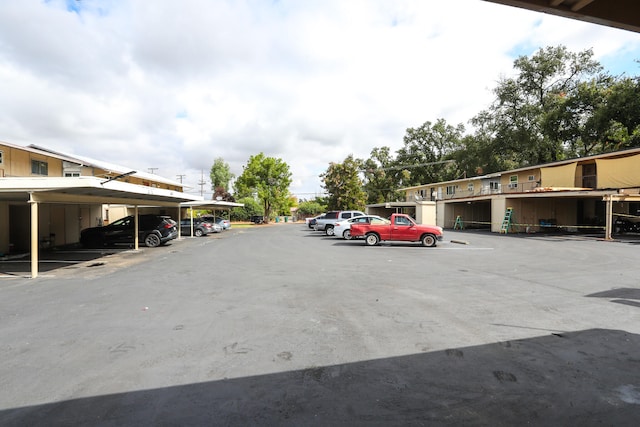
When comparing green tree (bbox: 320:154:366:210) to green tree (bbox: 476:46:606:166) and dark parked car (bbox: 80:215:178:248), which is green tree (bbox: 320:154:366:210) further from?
dark parked car (bbox: 80:215:178:248)

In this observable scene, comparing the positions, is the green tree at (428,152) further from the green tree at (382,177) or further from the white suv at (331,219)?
the white suv at (331,219)

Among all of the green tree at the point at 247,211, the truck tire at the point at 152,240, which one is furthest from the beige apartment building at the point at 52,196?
the green tree at the point at 247,211

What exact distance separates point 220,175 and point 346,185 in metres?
29.4

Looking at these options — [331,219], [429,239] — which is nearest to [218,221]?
[331,219]

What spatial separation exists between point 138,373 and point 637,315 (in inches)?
307

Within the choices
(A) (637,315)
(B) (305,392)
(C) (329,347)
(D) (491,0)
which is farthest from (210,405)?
(A) (637,315)

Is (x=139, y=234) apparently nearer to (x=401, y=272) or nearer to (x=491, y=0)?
(x=401, y=272)

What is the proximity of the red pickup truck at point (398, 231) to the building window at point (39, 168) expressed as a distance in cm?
1718

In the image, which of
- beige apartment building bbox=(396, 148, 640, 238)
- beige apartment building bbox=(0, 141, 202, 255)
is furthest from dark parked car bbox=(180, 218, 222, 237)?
beige apartment building bbox=(396, 148, 640, 238)

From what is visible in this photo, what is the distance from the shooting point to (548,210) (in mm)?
28641

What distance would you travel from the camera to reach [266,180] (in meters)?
53.0

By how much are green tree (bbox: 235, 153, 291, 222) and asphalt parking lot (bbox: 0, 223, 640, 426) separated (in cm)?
4431

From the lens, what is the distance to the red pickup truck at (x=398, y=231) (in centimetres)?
1789

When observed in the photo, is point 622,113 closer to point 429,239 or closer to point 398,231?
point 429,239
